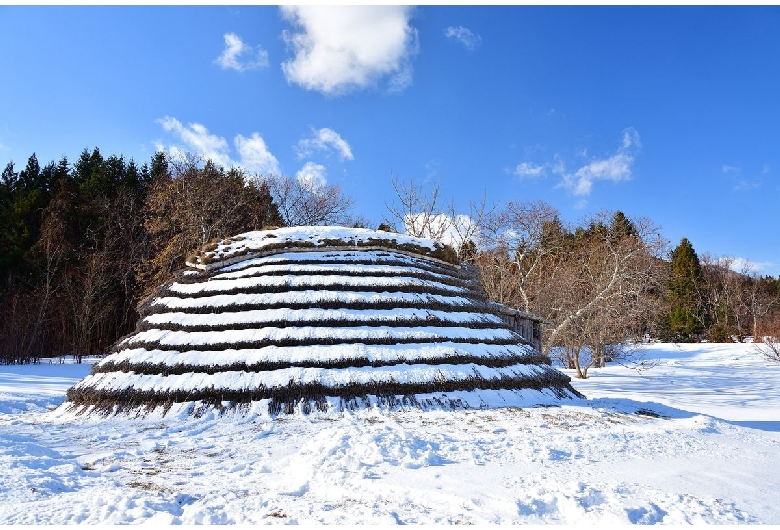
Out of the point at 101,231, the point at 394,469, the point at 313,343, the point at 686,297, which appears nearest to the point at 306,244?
the point at 313,343

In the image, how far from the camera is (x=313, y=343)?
7.14 meters

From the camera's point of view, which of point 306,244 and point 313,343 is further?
point 306,244

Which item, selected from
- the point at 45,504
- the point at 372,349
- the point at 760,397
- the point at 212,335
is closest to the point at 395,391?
the point at 372,349

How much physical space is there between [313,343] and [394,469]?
3.76 meters

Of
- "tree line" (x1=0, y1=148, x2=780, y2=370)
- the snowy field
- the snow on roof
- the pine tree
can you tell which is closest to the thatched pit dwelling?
the snow on roof

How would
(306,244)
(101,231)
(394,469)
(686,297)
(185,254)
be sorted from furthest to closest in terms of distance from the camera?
(686,297)
(101,231)
(185,254)
(306,244)
(394,469)

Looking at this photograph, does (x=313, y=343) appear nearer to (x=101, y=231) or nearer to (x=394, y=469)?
(x=394, y=469)

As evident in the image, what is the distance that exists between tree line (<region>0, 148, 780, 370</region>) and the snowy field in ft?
34.3

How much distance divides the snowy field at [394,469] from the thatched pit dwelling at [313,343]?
1.60 ft

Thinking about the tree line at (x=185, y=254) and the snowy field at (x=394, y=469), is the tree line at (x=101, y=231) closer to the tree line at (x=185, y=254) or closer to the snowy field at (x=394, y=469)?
the tree line at (x=185, y=254)

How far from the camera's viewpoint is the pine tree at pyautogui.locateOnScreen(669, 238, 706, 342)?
134ft

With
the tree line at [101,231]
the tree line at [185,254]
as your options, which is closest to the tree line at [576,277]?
the tree line at [185,254]

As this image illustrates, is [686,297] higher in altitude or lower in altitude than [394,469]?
higher

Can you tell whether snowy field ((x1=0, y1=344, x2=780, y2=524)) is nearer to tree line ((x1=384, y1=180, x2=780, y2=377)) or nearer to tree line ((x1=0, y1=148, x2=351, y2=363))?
tree line ((x1=384, y1=180, x2=780, y2=377))
